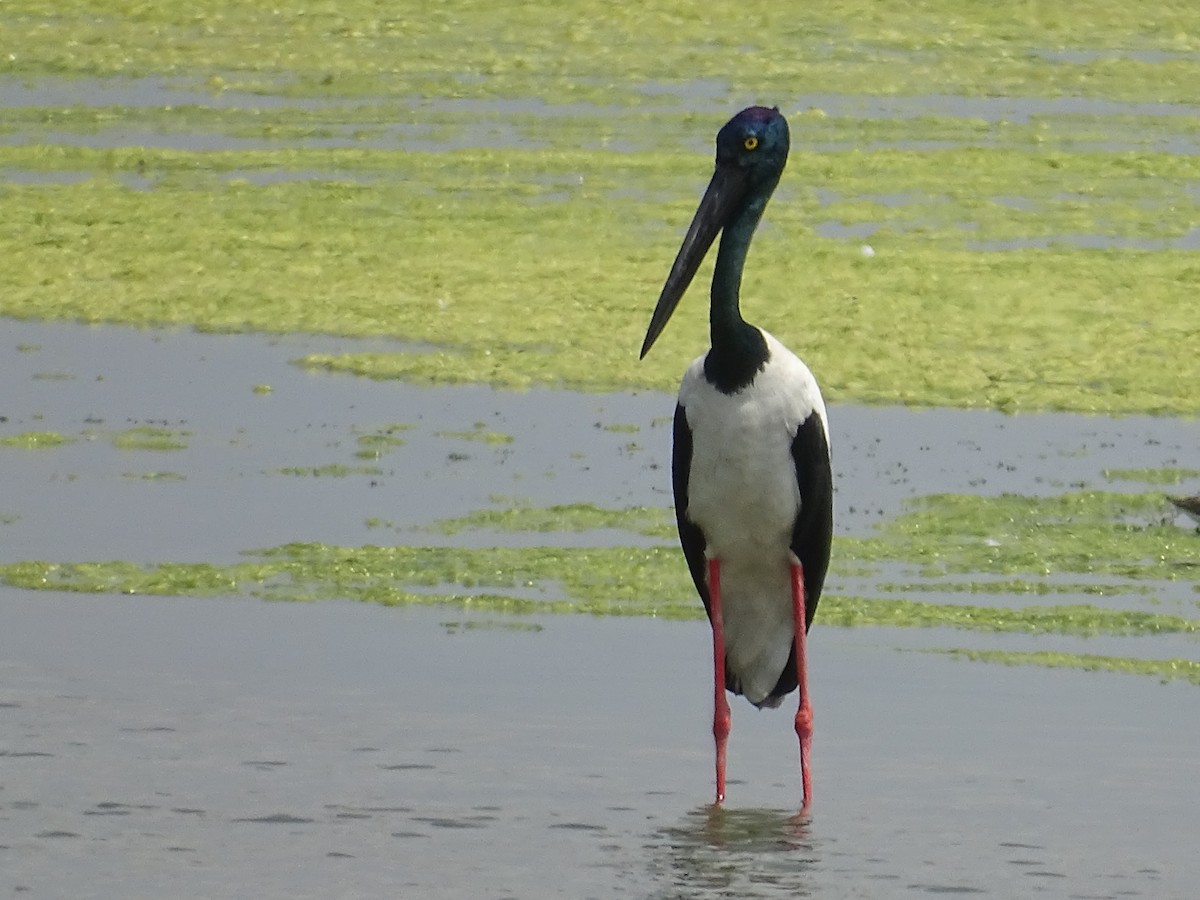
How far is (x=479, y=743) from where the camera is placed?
6.02 metres

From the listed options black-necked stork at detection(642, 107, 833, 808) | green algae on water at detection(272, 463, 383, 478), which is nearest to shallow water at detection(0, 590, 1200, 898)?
black-necked stork at detection(642, 107, 833, 808)

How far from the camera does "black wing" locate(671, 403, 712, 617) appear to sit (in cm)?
620

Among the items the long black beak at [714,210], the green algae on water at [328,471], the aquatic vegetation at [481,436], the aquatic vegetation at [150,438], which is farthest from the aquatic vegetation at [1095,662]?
the aquatic vegetation at [150,438]

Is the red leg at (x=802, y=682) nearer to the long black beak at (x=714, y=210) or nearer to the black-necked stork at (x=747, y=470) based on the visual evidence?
the black-necked stork at (x=747, y=470)

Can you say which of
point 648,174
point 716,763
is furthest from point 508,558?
point 648,174

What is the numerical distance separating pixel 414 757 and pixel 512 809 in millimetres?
402

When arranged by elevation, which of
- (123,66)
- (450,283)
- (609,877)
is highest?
(123,66)

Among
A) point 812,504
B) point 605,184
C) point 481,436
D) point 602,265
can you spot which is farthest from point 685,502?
point 605,184

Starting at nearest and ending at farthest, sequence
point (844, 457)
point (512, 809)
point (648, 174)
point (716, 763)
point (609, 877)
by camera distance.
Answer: point (609, 877)
point (512, 809)
point (716, 763)
point (844, 457)
point (648, 174)

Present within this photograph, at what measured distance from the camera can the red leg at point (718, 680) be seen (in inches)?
233

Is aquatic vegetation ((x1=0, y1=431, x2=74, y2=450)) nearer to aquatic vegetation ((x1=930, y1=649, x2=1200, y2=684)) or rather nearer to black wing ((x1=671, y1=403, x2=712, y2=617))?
black wing ((x1=671, y1=403, x2=712, y2=617))

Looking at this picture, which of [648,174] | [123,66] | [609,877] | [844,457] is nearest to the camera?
[609,877]

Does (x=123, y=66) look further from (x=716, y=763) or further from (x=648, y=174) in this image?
(x=716, y=763)

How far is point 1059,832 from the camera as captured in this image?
5.50 m
